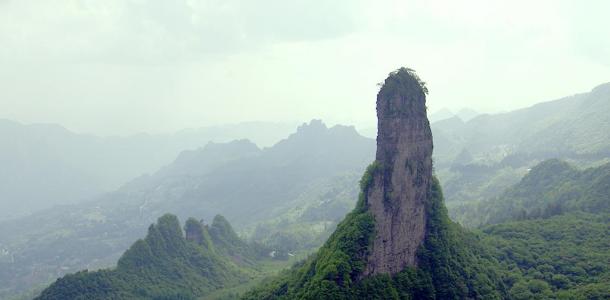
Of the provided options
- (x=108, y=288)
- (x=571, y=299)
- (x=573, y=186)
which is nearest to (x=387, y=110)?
(x=571, y=299)

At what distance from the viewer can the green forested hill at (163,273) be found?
111125 millimetres

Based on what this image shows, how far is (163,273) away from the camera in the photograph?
132375 millimetres

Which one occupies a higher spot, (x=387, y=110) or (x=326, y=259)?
(x=387, y=110)

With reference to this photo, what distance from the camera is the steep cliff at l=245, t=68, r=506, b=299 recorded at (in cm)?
6938

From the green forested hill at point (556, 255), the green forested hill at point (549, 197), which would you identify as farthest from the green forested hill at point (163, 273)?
the green forested hill at point (549, 197)

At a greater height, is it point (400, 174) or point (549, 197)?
point (400, 174)

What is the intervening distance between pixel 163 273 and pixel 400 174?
82.5 m

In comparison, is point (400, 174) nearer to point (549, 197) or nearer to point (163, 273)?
point (163, 273)

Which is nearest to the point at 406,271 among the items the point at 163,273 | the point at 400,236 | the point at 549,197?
the point at 400,236

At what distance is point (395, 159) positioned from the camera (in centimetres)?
7381

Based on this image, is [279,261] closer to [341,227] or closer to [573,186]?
[573,186]

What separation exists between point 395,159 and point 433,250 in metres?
15.6

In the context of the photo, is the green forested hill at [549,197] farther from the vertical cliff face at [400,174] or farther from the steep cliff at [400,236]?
the vertical cliff face at [400,174]

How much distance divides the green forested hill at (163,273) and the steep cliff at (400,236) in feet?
173
